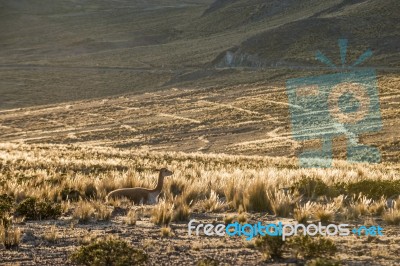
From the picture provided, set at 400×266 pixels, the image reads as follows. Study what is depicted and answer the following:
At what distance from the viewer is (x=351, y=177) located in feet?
48.9

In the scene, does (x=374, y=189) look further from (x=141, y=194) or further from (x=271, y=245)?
(x=271, y=245)

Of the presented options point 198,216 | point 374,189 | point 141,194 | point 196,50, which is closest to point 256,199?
point 198,216

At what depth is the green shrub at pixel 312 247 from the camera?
723 centimetres

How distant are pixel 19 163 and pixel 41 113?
164 feet

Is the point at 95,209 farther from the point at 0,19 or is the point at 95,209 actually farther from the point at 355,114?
the point at 0,19

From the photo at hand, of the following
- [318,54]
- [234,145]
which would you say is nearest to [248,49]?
[318,54]

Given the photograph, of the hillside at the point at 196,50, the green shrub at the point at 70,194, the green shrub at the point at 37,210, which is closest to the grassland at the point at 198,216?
the green shrub at the point at 70,194

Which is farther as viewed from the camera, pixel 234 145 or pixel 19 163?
pixel 234 145

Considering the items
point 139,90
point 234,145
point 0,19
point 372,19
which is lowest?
point 234,145
